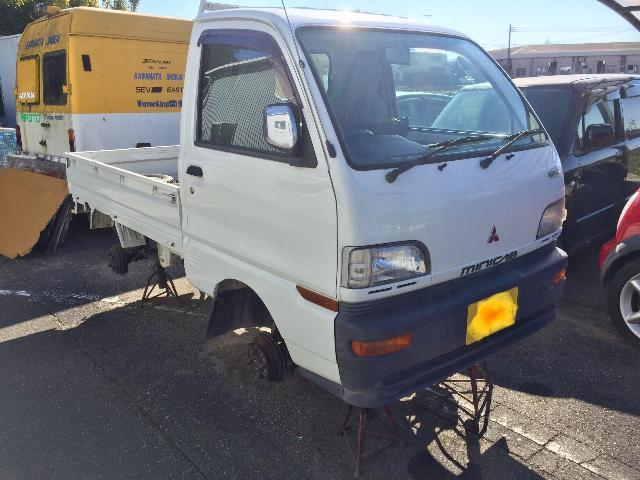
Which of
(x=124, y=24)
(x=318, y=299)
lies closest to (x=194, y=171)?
(x=318, y=299)

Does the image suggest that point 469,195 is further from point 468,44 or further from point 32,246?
point 32,246

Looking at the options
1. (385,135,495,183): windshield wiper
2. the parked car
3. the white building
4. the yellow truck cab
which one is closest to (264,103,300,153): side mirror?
(385,135,495,183): windshield wiper

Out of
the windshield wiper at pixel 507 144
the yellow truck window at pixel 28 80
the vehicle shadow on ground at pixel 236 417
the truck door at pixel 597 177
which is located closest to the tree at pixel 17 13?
the yellow truck window at pixel 28 80

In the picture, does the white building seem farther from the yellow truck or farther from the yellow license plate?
the yellow license plate

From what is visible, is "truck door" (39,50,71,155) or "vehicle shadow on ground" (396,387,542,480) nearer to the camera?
"vehicle shadow on ground" (396,387,542,480)

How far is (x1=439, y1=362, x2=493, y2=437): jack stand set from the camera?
115 inches

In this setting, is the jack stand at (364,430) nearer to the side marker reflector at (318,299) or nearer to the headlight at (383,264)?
the side marker reflector at (318,299)

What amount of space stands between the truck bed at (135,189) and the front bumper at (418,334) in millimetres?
1572

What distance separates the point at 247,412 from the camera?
10.3 feet

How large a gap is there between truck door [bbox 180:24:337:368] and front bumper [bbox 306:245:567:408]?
138 mm

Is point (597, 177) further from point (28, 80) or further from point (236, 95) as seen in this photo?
point (28, 80)

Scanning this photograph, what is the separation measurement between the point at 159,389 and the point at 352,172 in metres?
2.07

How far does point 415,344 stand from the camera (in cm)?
227

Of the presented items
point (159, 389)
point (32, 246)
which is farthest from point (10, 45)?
point (159, 389)
